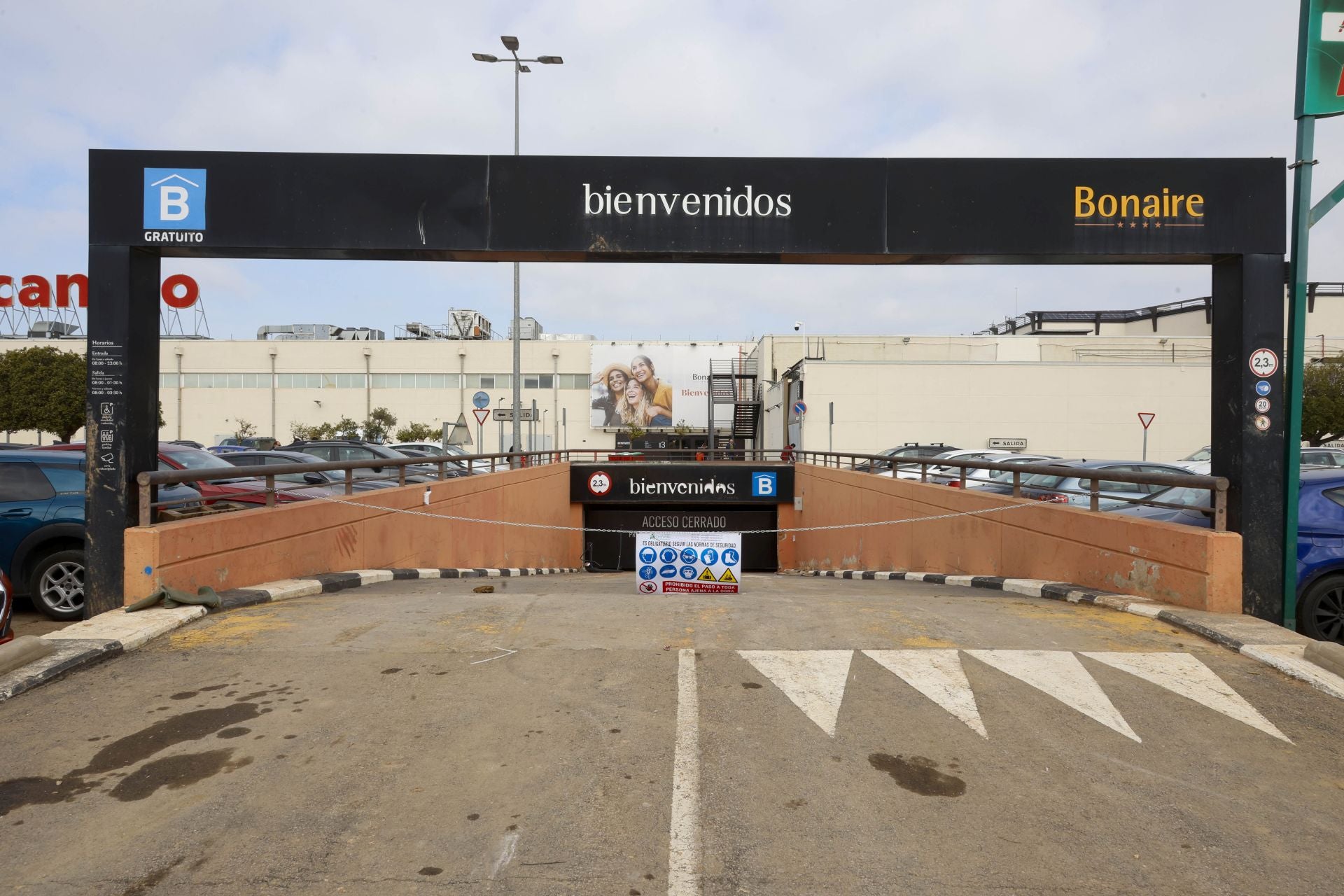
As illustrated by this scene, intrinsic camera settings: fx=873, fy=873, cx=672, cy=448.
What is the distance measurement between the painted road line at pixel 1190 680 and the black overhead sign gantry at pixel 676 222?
2.50 m

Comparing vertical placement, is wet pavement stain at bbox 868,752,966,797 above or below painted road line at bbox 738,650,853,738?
below

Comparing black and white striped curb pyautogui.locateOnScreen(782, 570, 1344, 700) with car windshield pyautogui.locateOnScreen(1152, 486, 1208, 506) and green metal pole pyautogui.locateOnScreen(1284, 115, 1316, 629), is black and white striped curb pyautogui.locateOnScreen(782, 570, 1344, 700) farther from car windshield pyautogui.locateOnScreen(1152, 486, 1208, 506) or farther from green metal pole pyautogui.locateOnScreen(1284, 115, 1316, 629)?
car windshield pyautogui.locateOnScreen(1152, 486, 1208, 506)

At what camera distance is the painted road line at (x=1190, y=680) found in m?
4.95

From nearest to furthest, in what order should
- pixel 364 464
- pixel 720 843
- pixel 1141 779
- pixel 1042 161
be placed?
pixel 720 843 → pixel 1141 779 → pixel 1042 161 → pixel 364 464

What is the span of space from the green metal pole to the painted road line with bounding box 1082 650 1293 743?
7.28ft

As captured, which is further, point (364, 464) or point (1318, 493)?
point (364, 464)

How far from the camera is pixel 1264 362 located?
7.83 metres

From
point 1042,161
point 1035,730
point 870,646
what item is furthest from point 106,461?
point 1042,161

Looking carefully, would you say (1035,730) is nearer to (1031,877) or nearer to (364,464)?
(1031,877)

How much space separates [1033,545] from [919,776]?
725cm

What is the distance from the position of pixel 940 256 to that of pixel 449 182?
4910 millimetres

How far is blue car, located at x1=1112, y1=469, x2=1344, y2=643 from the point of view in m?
7.57

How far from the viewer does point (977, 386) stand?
38.7 m

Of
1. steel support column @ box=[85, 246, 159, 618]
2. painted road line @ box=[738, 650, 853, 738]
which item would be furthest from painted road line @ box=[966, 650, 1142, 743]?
steel support column @ box=[85, 246, 159, 618]
